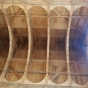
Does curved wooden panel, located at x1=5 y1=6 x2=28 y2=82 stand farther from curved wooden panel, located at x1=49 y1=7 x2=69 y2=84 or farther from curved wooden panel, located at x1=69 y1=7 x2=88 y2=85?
curved wooden panel, located at x1=69 y1=7 x2=88 y2=85

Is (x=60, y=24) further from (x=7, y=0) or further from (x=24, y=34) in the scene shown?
(x=7, y=0)

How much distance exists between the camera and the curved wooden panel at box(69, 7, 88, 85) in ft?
38.0

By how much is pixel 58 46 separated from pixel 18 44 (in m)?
3.34

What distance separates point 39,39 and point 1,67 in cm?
373

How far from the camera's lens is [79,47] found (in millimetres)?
13781

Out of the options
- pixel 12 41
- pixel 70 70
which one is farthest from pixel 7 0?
pixel 70 70

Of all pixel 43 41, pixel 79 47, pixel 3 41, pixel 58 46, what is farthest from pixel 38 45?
pixel 79 47

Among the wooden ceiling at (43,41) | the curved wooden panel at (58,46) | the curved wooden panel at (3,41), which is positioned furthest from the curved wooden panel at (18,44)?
the curved wooden panel at (58,46)

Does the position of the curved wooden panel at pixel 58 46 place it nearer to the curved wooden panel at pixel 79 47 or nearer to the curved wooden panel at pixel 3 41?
the curved wooden panel at pixel 79 47

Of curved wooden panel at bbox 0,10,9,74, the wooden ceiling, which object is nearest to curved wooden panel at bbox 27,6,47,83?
the wooden ceiling

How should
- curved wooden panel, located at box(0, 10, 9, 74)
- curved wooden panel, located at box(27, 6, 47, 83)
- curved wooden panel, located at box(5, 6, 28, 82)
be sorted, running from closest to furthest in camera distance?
curved wooden panel, located at box(27, 6, 47, 83), curved wooden panel, located at box(5, 6, 28, 82), curved wooden panel, located at box(0, 10, 9, 74)

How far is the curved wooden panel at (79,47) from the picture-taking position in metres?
11.6

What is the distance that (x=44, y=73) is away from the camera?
12.0 meters

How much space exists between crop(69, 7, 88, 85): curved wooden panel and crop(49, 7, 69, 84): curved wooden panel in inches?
24.0
